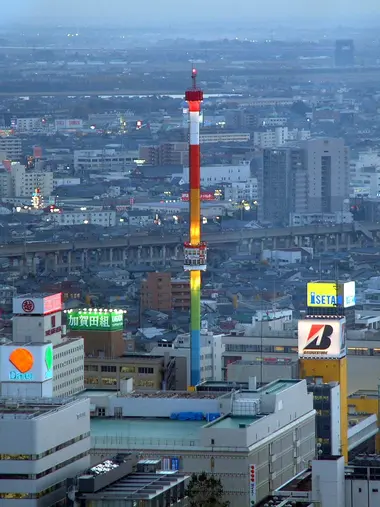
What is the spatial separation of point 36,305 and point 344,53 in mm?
58112

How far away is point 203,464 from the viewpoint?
16.1 m

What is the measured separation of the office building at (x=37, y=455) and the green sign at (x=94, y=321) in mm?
7505

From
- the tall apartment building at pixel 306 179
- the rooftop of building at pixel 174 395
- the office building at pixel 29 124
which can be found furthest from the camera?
the office building at pixel 29 124

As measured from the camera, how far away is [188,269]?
22.5 metres

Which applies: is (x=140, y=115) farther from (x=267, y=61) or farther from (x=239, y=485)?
(x=239, y=485)

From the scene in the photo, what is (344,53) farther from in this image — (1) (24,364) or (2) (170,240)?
(1) (24,364)

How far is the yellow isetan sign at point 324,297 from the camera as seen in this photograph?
20203mm

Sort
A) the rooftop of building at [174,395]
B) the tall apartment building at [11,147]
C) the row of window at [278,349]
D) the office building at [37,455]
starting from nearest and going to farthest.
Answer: the office building at [37,455] → the rooftop of building at [174,395] → the row of window at [278,349] → the tall apartment building at [11,147]

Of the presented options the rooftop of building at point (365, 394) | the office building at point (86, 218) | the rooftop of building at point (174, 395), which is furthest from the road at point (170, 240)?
the rooftop of building at point (174, 395)

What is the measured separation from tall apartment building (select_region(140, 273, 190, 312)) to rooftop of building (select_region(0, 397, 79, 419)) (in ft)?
50.5

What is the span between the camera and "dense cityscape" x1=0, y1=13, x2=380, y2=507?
14.9m

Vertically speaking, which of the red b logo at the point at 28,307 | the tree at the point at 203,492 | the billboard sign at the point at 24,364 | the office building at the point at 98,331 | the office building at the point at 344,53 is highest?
the office building at the point at 344,53

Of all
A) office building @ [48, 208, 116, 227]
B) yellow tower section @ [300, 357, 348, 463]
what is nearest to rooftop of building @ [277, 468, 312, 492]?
yellow tower section @ [300, 357, 348, 463]

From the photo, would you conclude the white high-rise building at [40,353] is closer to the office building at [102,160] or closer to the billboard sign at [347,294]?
the billboard sign at [347,294]
